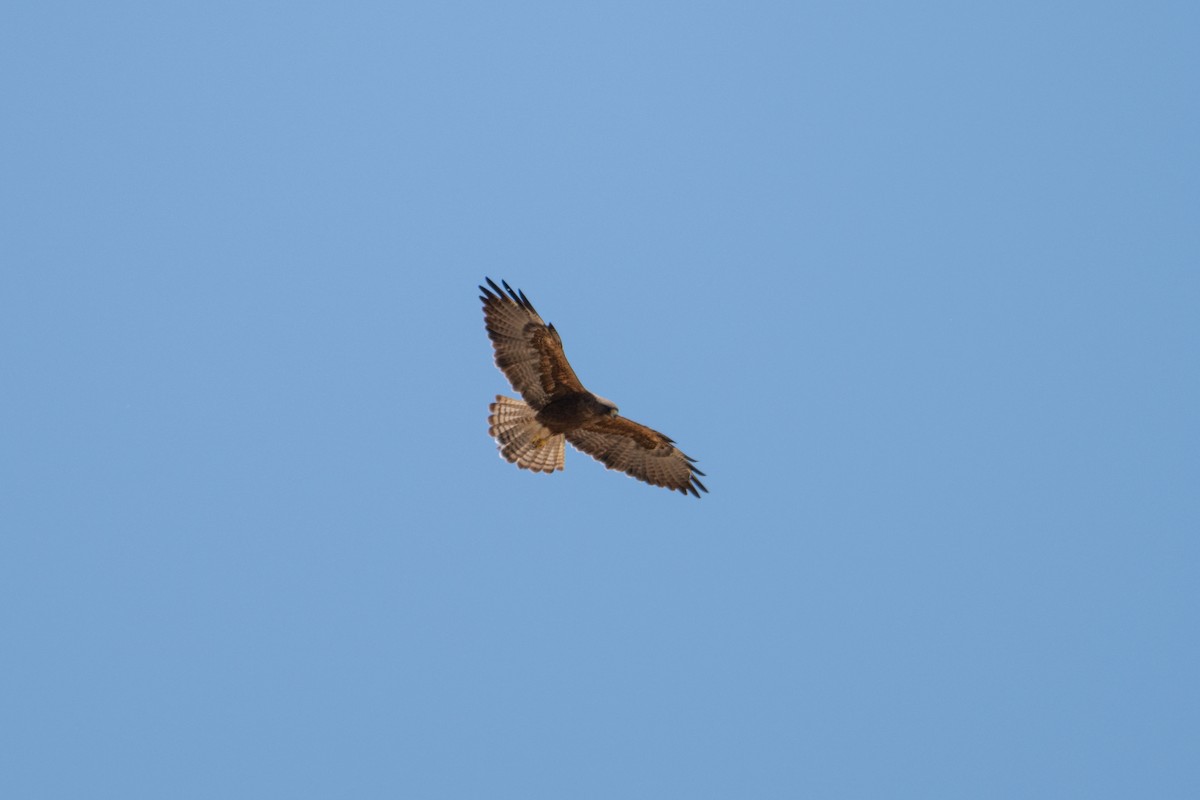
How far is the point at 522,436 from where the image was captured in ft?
53.9

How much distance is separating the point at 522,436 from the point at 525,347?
1.31 m

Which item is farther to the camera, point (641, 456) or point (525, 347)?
point (641, 456)

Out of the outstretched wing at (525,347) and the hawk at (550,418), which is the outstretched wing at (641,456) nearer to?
the hawk at (550,418)

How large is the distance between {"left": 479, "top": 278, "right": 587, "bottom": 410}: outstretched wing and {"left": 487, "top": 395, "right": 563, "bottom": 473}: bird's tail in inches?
19.6

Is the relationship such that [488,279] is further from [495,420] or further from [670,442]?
[670,442]

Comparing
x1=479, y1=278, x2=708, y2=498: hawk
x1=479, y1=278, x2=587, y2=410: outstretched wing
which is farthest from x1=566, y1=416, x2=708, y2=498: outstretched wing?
x1=479, y1=278, x2=587, y2=410: outstretched wing

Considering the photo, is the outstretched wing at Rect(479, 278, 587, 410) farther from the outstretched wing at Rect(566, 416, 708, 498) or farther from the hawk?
the outstretched wing at Rect(566, 416, 708, 498)

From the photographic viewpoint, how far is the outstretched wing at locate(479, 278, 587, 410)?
50.4 ft

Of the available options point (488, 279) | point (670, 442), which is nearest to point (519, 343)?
point (488, 279)

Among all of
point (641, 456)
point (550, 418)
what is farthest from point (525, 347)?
point (641, 456)

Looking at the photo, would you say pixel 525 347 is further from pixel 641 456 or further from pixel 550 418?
pixel 641 456

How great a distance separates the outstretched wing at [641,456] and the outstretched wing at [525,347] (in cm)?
108

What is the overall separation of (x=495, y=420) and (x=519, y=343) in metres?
1.19

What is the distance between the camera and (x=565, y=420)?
15953 mm
